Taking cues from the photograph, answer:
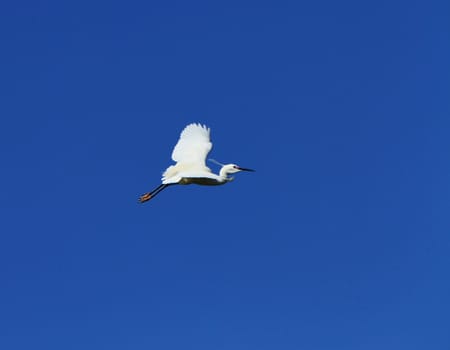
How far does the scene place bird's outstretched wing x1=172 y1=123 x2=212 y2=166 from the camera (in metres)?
44.4

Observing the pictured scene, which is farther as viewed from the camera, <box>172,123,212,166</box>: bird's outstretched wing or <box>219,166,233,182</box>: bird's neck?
<box>172,123,212,166</box>: bird's outstretched wing

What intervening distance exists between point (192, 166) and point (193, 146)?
1989 millimetres

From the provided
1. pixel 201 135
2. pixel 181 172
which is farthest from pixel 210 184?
pixel 201 135

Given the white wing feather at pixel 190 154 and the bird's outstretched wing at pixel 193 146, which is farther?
the bird's outstretched wing at pixel 193 146

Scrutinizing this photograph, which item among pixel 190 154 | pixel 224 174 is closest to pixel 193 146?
pixel 190 154

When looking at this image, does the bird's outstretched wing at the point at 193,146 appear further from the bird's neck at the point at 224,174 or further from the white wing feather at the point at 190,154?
the bird's neck at the point at 224,174

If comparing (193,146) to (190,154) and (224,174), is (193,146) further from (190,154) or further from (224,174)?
(224,174)

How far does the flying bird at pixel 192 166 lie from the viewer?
41594 millimetres

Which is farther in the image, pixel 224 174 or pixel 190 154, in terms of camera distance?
pixel 190 154

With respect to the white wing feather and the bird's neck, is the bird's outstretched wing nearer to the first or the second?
the white wing feather

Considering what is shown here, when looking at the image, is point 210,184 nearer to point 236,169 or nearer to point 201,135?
point 236,169

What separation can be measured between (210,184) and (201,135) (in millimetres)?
4396

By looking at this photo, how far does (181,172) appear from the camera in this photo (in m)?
42.7

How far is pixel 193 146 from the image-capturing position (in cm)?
4528
